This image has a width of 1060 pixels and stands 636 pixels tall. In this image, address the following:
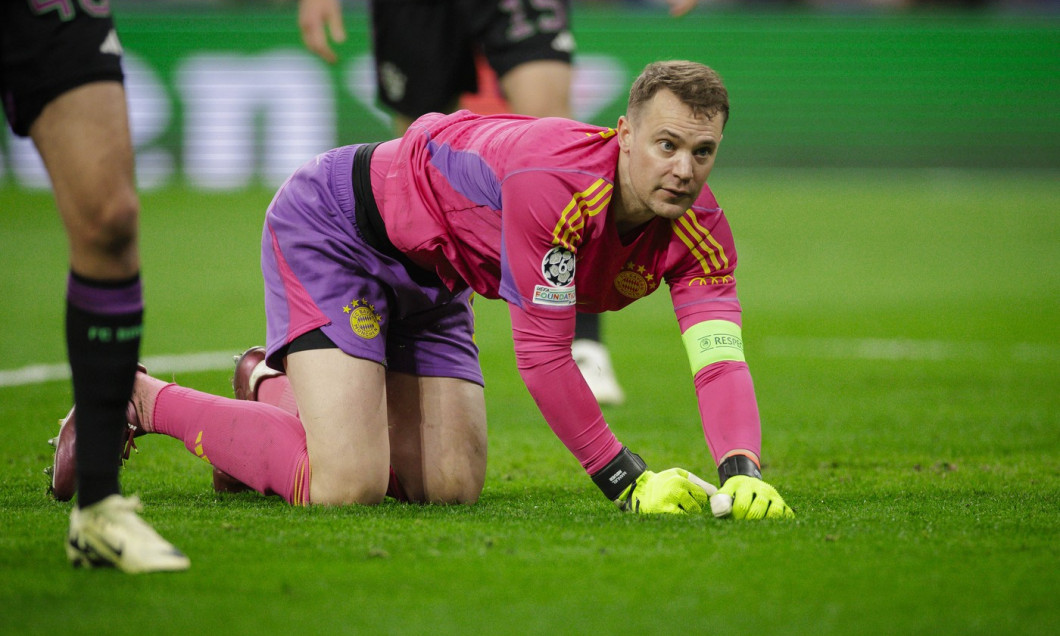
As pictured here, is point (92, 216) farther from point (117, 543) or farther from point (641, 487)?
point (641, 487)

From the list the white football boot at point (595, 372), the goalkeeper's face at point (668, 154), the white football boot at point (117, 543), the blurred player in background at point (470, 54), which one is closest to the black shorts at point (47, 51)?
the white football boot at point (117, 543)

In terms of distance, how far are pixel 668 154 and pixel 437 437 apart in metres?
1.28

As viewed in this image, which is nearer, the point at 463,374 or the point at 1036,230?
the point at 463,374

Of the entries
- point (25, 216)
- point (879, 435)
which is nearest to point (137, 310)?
point (879, 435)

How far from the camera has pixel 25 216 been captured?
13.9 metres

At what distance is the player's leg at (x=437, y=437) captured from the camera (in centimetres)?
401

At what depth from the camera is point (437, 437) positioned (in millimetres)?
4121

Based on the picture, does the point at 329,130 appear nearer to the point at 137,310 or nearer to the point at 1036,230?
the point at 1036,230

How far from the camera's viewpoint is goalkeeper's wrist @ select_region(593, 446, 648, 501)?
3566 mm

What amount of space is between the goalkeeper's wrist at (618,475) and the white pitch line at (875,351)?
3.68 m

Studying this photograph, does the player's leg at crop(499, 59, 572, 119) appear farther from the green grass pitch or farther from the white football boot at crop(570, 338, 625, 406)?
the green grass pitch

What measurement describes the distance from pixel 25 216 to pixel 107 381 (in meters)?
11.9

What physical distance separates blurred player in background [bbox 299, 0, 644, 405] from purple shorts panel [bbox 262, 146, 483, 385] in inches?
59.1

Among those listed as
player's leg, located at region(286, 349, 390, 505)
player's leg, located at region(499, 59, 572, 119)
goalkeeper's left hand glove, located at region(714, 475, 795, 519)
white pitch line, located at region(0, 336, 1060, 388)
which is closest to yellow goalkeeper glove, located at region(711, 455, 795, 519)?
goalkeeper's left hand glove, located at region(714, 475, 795, 519)
